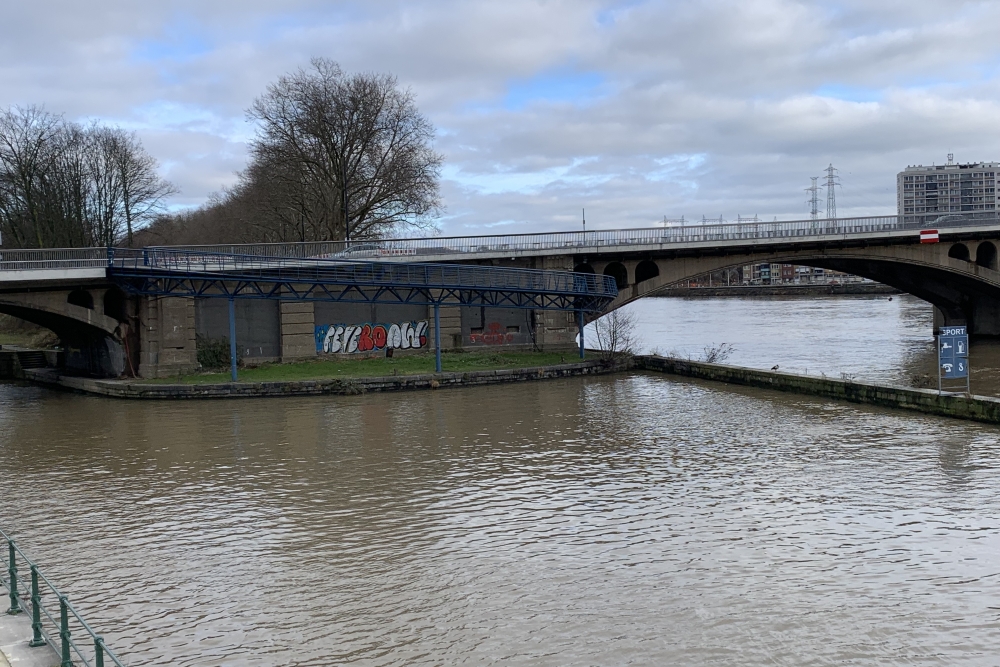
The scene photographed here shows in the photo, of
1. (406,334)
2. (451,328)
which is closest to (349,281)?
(406,334)

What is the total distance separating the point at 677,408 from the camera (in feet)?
104

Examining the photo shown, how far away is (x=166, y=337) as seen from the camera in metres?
39.6

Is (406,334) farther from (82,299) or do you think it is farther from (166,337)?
(82,299)

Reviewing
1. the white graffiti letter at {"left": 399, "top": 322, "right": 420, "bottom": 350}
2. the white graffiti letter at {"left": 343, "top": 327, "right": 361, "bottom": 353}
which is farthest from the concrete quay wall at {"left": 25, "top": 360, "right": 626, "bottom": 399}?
the white graffiti letter at {"left": 399, "top": 322, "right": 420, "bottom": 350}

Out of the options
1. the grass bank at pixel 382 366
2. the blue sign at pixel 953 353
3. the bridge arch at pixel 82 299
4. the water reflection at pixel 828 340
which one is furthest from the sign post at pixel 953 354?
the bridge arch at pixel 82 299

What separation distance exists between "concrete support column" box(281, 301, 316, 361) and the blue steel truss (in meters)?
0.75

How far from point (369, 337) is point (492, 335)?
20.4ft

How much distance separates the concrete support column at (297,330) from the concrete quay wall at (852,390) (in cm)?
1604

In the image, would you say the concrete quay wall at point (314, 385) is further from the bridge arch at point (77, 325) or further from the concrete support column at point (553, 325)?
the concrete support column at point (553, 325)

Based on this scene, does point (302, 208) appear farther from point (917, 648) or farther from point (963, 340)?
point (917, 648)

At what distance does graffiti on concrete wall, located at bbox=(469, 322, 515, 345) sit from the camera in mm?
46062

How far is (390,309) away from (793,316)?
53.5 metres

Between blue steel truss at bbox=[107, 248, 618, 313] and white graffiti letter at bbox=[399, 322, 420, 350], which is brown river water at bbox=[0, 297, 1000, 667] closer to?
blue steel truss at bbox=[107, 248, 618, 313]

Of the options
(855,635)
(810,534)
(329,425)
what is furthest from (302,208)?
(855,635)
